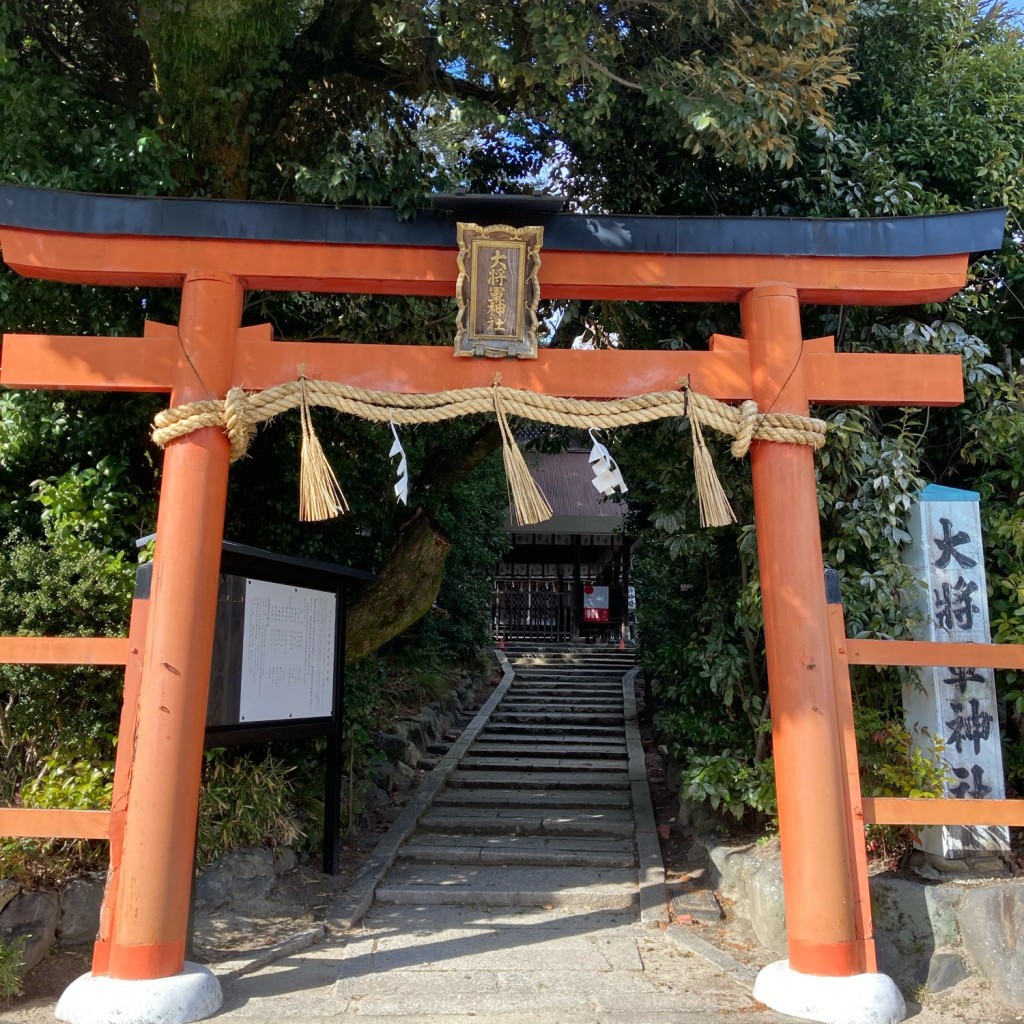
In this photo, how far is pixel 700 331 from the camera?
633cm

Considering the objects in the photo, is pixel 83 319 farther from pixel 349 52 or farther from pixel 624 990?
pixel 624 990

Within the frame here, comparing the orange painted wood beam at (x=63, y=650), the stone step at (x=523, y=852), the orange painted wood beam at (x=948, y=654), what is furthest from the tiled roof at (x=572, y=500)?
the orange painted wood beam at (x=63, y=650)

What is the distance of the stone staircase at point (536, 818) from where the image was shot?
20.3ft

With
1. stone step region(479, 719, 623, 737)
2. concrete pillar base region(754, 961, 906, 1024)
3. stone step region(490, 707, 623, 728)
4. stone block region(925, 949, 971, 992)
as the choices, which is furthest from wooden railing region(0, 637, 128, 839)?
stone step region(490, 707, 623, 728)

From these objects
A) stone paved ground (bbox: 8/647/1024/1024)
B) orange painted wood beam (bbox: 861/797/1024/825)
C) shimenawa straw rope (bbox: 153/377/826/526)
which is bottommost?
stone paved ground (bbox: 8/647/1024/1024)

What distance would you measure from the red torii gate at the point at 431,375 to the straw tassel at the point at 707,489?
234 millimetres

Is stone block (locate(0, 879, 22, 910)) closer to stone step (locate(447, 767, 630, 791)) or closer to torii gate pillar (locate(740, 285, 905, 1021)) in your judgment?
torii gate pillar (locate(740, 285, 905, 1021))

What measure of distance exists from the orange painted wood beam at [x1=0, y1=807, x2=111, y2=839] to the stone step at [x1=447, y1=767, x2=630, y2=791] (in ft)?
17.7

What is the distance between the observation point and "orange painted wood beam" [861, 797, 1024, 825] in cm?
412

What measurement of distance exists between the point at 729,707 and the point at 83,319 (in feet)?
17.8

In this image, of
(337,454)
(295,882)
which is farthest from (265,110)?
(295,882)

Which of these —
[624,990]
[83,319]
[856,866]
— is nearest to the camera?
[856,866]

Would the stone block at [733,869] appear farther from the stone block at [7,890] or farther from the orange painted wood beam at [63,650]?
the stone block at [7,890]

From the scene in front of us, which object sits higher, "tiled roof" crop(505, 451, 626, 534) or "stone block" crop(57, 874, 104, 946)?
"tiled roof" crop(505, 451, 626, 534)
